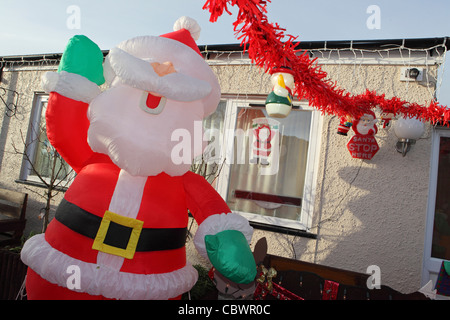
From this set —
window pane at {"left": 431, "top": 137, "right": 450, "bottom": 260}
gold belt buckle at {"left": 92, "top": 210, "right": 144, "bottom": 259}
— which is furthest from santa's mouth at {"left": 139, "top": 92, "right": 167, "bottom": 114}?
window pane at {"left": 431, "top": 137, "right": 450, "bottom": 260}

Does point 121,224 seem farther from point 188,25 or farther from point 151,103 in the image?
point 188,25

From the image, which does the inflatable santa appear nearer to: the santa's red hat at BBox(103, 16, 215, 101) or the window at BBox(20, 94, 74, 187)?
the santa's red hat at BBox(103, 16, 215, 101)

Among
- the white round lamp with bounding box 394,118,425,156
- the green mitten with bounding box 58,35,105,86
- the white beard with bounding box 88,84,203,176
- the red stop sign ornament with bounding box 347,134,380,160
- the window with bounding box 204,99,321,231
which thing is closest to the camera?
the white beard with bounding box 88,84,203,176

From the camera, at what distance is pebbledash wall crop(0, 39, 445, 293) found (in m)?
2.91

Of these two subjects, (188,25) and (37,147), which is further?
(37,147)

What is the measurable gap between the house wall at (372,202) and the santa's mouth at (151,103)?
2.23m

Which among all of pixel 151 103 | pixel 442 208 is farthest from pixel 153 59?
pixel 442 208

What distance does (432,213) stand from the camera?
2.99 metres

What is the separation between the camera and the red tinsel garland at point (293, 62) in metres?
1.59

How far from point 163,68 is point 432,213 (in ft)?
9.94

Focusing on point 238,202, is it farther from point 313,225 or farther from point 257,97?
point 257,97
